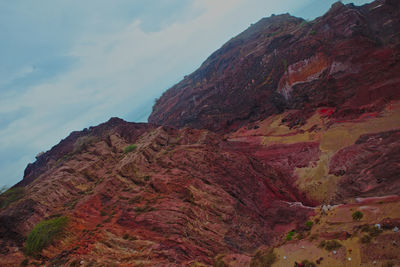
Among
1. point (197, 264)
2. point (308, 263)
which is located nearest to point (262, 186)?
point (308, 263)

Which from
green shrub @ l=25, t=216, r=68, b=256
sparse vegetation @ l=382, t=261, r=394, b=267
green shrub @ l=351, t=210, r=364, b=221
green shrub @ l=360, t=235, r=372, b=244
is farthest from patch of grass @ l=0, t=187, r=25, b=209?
green shrub @ l=351, t=210, r=364, b=221

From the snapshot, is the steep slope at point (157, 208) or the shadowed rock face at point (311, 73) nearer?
the steep slope at point (157, 208)

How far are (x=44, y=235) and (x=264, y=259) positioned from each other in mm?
11846

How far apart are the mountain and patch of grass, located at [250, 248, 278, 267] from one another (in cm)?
7

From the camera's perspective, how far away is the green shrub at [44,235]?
36.0ft

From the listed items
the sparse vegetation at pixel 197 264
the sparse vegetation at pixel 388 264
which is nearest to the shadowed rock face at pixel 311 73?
the sparse vegetation at pixel 388 264

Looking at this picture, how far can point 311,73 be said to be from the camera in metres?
38.4

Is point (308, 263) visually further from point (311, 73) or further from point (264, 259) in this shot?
point (311, 73)

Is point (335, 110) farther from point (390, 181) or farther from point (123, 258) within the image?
point (123, 258)

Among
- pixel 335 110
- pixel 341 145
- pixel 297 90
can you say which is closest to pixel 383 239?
pixel 341 145

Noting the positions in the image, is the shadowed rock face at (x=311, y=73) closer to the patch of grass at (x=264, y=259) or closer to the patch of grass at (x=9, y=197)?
the patch of grass at (x=264, y=259)

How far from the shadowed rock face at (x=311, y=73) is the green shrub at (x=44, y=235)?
110 ft

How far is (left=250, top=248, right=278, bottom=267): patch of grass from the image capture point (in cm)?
1049

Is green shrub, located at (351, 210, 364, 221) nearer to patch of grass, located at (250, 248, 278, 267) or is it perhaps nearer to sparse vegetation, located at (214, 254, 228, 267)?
patch of grass, located at (250, 248, 278, 267)
